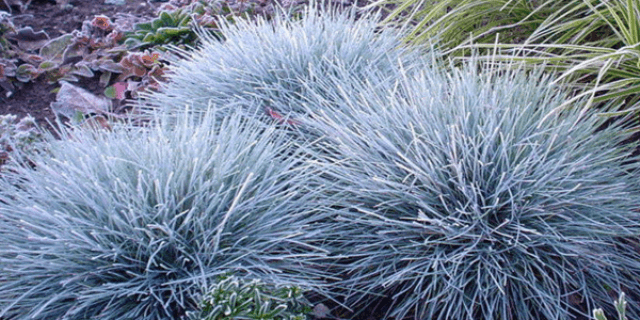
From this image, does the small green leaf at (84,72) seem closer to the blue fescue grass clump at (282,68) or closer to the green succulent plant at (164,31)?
the green succulent plant at (164,31)

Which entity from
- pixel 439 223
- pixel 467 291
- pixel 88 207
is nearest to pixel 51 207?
pixel 88 207

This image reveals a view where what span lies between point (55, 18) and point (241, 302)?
3.87 meters

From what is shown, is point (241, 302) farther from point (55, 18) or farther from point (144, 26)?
point (55, 18)

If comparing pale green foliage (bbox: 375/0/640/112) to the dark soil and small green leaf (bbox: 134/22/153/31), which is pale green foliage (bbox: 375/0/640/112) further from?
the dark soil

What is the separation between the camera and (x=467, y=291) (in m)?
1.95

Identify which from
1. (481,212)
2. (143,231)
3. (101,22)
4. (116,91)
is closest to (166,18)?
(101,22)

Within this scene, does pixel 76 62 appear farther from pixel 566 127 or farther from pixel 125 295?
pixel 566 127

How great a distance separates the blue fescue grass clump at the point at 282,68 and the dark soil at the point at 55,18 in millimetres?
1178

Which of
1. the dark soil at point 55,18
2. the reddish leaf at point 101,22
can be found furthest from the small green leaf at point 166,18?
the dark soil at point 55,18

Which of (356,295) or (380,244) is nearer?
(380,244)

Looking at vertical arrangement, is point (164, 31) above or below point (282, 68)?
below

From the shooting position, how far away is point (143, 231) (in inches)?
71.8

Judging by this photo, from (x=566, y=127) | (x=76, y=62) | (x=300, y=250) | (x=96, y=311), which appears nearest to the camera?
(x=96, y=311)

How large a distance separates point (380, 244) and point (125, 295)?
0.83 m
